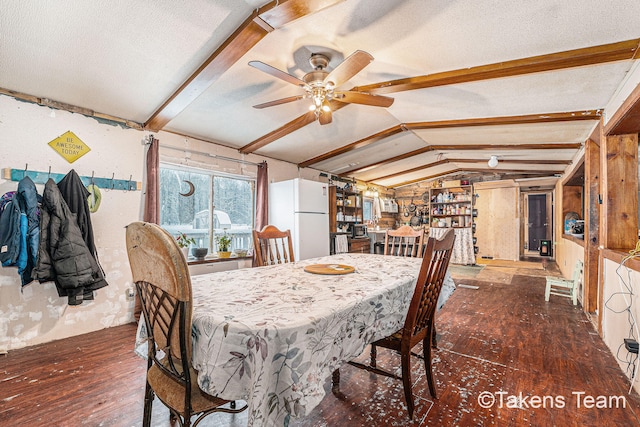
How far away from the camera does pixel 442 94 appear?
291cm

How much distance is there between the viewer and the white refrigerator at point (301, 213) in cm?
440

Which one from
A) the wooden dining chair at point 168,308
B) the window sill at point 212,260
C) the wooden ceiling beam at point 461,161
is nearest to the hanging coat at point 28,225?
the window sill at point 212,260

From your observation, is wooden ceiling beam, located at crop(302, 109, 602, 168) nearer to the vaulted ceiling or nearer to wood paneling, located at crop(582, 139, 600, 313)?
the vaulted ceiling

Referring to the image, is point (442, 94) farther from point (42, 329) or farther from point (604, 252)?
point (42, 329)

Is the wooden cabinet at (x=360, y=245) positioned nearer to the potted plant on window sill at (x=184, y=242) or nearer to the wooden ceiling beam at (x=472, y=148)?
the wooden ceiling beam at (x=472, y=148)

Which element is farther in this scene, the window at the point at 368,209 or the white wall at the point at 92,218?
the window at the point at 368,209

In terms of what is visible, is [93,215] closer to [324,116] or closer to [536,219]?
[324,116]

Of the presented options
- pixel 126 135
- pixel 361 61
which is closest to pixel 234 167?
pixel 126 135

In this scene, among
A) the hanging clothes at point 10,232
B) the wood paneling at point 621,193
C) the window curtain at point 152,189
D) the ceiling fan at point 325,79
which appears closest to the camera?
the ceiling fan at point 325,79

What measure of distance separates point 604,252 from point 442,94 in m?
2.02

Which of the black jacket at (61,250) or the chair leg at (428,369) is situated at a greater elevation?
the black jacket at (61,250)

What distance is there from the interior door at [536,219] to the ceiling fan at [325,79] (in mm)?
9028

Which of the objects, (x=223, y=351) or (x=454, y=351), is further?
(x=454, y=351)

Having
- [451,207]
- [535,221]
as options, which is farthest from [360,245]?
[535,221]
